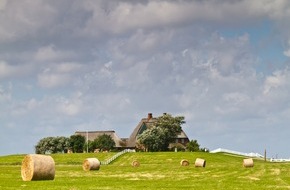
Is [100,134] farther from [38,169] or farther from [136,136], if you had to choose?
[38,169]

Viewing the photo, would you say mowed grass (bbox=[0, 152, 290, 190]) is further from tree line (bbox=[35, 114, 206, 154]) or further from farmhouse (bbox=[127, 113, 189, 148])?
farmhouse (bbox=[127, 113, 189, 148])

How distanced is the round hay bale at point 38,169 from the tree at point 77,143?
11413 cm

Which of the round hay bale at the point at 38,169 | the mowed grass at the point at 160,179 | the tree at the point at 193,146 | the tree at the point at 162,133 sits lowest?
the mowed grass at the point at 160,179

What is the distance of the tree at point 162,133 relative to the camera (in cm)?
14412

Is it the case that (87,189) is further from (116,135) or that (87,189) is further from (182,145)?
(116,135)

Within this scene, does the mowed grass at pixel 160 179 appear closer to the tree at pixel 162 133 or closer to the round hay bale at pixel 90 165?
the round hay bale at pixel 90 165

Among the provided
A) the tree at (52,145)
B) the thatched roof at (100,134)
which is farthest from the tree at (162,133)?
the tree at (52,145)

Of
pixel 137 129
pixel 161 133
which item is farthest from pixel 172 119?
pixel 137 129

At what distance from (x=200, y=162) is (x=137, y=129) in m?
95.5

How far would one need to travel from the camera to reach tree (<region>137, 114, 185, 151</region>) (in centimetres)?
14412

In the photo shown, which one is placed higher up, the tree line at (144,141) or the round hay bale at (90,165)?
the tree line at (144,141)

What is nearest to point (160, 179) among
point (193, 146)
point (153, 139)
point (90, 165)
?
point (90, 165)

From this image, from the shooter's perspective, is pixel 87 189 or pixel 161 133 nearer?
pixel 87 189

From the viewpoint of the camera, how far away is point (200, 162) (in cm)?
7219
